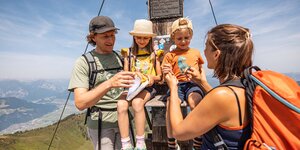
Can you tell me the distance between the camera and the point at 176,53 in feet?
16.0

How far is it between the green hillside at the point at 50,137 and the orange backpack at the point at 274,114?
7769 centimetres

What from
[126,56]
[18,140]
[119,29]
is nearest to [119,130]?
[126,56]

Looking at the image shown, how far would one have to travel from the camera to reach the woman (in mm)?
2227

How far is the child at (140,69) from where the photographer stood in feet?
12.8

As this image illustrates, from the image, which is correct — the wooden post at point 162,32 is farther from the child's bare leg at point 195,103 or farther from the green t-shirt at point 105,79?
the green t-shirt at point 105,79

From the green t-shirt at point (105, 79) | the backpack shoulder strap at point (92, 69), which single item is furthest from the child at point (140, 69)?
the backpack shoulder strap at point (92, 69)

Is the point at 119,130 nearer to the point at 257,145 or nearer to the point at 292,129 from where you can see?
the point at 257,145

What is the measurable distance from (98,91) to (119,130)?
1.21m

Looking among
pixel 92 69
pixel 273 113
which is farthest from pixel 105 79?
pixel 273 113

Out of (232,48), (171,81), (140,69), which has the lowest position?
(171,81)

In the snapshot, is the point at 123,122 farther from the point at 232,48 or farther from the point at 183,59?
the point at 232,48

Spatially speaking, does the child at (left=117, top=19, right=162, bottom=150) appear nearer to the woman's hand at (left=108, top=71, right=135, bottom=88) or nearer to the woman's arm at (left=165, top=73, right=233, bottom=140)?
the woman's hand at (left=108, top=71, right=135, bottom=88)

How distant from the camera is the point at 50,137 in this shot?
8419cm

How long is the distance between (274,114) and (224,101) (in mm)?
467
